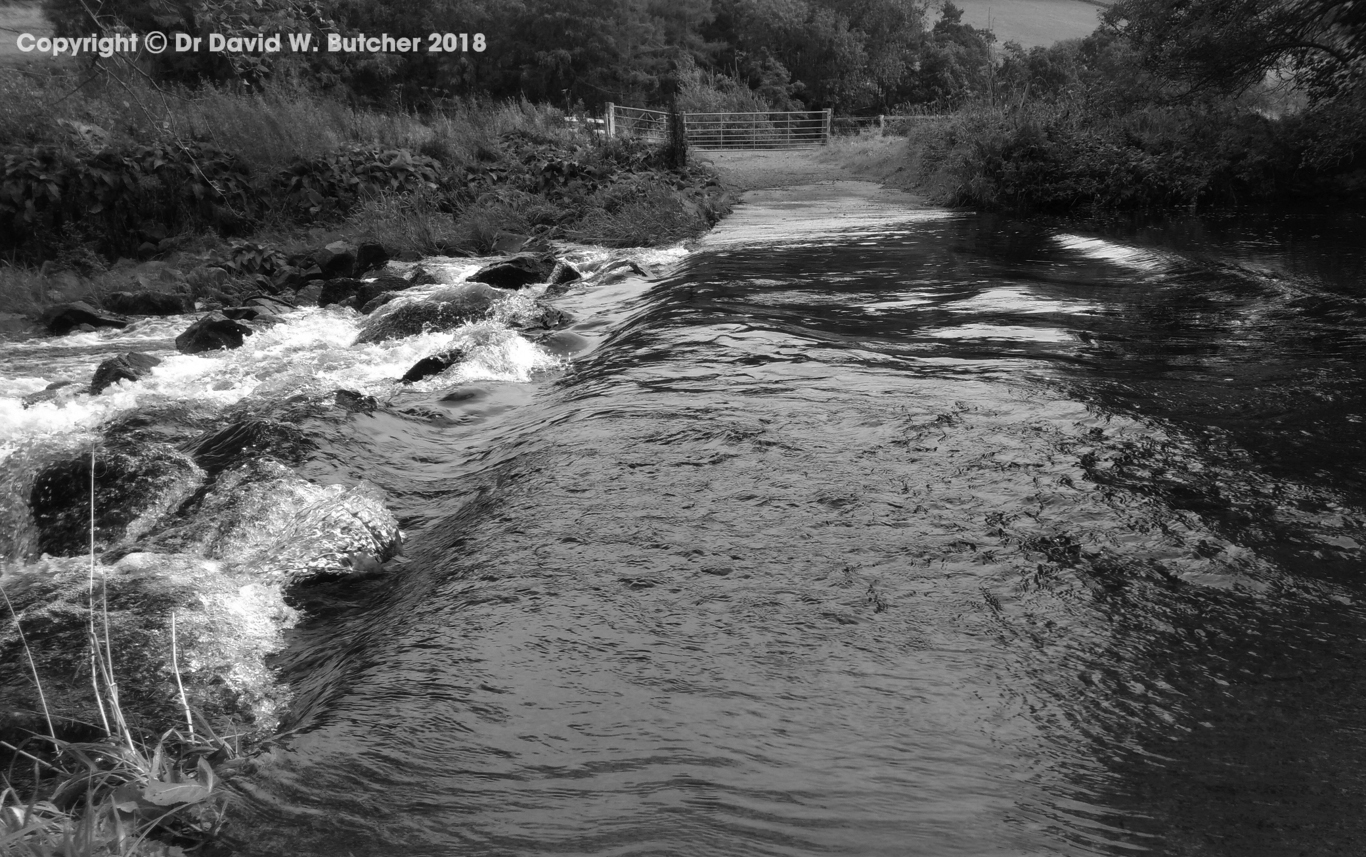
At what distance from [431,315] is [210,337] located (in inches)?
89.2

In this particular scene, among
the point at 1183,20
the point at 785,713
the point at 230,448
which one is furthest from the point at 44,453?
the point at 1183,20

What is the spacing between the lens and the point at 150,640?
11.7 ft

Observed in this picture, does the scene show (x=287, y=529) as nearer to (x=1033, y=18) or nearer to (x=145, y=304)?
(x=145, y=304)

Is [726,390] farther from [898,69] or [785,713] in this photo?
[898,69]

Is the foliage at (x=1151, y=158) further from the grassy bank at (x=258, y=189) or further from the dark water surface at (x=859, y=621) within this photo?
the dark water surface at (x=859, y=621)

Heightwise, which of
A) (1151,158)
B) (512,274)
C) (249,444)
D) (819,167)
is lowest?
(249,444)

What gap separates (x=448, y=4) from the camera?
156 ft

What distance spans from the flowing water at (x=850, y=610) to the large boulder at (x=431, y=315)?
6.93ft

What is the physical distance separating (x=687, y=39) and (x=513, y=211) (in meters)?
38.9

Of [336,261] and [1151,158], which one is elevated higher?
[1151,158]

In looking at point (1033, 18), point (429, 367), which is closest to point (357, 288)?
point (429, 367)

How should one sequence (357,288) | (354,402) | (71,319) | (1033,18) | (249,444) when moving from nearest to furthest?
(249,444), (354,402), (71,319), (357,288), (1033,18)

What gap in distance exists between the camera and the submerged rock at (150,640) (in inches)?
127

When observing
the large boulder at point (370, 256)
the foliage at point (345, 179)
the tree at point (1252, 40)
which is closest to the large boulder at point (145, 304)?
the large boulder at point (370, 256)
